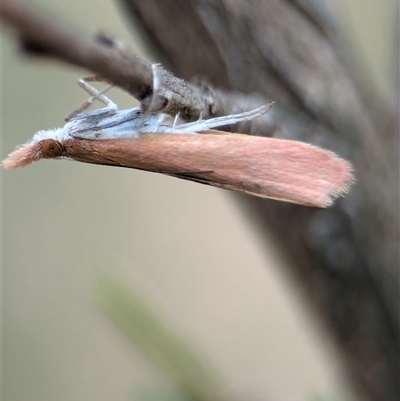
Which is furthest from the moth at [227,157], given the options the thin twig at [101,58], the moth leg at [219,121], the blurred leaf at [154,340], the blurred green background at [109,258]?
the blurred green background at [109,258]

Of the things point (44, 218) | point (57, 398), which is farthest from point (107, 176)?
point (57, 398)

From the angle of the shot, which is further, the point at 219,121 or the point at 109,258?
the point at 109,258

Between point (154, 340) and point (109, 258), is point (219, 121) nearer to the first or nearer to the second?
point (154, 340)

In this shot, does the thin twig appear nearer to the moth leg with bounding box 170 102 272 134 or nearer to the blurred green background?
the moth leg with bounding box 170 102 272 134

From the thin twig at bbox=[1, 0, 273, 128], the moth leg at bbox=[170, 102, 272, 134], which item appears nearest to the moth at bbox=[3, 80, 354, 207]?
the moth leg at bbox=[170, 102, 272, 134]

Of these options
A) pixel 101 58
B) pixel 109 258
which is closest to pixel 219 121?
pixel 101 58

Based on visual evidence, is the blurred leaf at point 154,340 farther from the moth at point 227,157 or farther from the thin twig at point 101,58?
the thin twig at point 101,58
